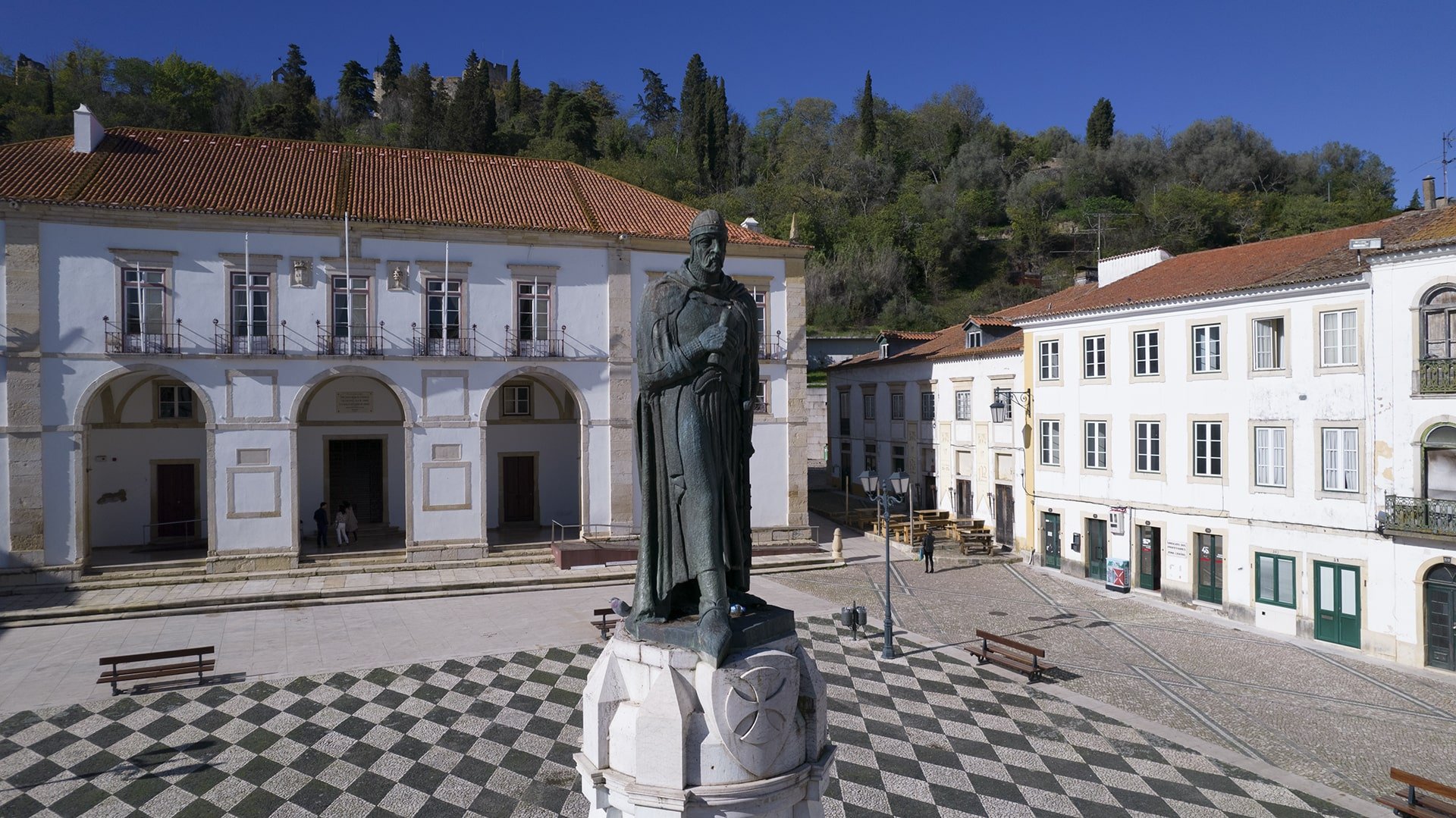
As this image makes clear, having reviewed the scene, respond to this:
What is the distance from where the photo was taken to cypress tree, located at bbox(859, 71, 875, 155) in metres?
68.7

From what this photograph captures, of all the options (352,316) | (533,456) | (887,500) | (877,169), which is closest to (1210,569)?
(887,500)

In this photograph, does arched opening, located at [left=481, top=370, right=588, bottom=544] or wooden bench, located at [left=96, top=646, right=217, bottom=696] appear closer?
wooden bench, located at [left=96, top=646, right=217, bottom=696]

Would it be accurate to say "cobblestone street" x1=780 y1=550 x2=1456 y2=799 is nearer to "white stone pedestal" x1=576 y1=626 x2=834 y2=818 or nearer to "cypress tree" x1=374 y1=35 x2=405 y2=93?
"white stone pedestal" x1=576 y1=626 x2=834 y2=818

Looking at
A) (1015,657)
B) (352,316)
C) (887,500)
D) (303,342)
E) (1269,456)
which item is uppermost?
(352,316)

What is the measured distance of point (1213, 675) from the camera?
41.9 ft

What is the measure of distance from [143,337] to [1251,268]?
2484 cm

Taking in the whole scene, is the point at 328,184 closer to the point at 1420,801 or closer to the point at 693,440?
the point at 693,440

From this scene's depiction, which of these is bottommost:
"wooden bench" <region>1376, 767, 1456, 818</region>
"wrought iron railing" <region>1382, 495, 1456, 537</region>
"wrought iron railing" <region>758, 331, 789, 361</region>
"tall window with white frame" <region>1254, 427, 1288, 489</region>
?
"wooden bench" <region>1376, 767, 1456, 818</region>

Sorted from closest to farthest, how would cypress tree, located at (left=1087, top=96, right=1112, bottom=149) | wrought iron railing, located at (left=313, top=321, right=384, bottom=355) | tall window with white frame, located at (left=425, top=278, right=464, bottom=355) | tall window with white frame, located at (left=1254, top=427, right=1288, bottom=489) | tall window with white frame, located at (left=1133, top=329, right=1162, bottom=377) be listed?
tall window with white frame, located at (left=1254, top=427, right=1288, bottom=489)
tall window with white frame, located at (left=1133, top=329, right=1162, bottom=377)
wrought iron railing, located at (left=313, top=321, right=384, bottom=355)
tall window with white frame, located at (left=425, top=278, right=464, bottom=355)
cypress tree, located at (left=1087, top=96, right=1112, bottom=149)

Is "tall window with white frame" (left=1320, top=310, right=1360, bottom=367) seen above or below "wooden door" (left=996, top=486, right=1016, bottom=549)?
above

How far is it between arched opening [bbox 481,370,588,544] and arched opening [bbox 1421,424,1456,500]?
761 inches

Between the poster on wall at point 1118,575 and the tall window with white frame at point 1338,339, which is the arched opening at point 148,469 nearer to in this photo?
the poster on wall at point 1118,575

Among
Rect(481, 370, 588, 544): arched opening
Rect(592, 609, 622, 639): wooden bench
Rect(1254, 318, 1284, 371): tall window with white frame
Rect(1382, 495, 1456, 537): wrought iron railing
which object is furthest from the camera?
Rect(481, 370, 588, 544): arched opening

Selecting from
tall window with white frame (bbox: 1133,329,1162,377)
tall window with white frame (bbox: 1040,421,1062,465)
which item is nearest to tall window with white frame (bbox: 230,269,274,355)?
tall window with white frame (bbox: 1040,421,1062,465)
